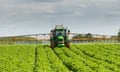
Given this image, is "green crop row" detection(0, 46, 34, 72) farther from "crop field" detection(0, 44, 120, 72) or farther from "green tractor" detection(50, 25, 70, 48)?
"green tractor" detection(50, 25, 70, 48)

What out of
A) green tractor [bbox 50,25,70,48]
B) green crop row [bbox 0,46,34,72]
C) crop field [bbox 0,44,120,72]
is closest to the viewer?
crop field [bbox 0,44,120,72]

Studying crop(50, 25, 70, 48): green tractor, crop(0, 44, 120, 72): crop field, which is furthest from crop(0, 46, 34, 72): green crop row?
crop(50, 25, 70, 48): green tractor

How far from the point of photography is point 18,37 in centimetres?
7300

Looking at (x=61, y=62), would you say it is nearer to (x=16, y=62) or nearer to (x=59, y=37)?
(x=16, y=62)

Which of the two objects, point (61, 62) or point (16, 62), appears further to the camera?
point (16, 62)

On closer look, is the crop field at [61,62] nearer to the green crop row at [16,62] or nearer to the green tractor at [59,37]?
the green crop row at [16,62]

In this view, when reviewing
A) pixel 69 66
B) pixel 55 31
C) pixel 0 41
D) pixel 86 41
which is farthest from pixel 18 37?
pixel 69 66

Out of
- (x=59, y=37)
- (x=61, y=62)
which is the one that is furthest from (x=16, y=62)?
(x=59, y=37)

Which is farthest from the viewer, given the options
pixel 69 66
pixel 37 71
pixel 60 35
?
pixel 60 35

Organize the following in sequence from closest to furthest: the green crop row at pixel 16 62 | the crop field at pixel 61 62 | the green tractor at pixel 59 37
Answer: the crop field at pixel 61 62, the green crop row at pixel 16 62, the green tractor at pixel 59 37

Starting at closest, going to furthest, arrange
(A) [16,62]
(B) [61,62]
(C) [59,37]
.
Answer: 1. (B) [61,62]
2. (A) [16,62]
3. (C) [59,37]

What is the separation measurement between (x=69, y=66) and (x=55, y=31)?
22600mm

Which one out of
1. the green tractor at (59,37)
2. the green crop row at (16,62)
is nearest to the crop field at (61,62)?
the green crop row at (16,62)

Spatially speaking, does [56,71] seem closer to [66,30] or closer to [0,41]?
[66,30]
